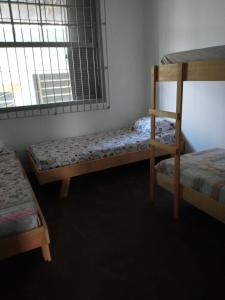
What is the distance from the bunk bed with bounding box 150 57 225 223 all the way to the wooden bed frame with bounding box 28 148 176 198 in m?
0.65

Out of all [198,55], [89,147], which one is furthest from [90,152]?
[198,55]

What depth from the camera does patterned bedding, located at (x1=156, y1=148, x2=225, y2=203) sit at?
1.93 metres

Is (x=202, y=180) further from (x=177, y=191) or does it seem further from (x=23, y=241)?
(x=23, y=241)

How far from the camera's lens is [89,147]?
3.06m

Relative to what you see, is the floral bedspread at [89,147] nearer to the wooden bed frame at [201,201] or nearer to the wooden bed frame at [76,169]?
the wooden bed frame at [76,169]

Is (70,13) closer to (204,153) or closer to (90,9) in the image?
(90,9)

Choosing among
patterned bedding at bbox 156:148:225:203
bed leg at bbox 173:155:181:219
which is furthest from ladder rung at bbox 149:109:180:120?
patterned bedding at bbox 156:148:225:203

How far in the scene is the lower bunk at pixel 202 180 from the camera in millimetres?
1916

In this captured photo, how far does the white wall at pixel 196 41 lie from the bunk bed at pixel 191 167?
0.62 metres

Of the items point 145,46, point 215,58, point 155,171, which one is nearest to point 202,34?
point 145,46

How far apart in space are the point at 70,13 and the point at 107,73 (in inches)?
36.1

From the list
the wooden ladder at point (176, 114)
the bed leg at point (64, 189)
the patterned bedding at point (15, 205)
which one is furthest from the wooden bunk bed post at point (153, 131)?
the patterned bedding at point (15, 205)

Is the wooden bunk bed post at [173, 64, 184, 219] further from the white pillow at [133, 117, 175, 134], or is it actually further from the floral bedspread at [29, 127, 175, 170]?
the white pillow at [133, 117, 175, 134]

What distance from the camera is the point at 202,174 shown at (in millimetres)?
2098
